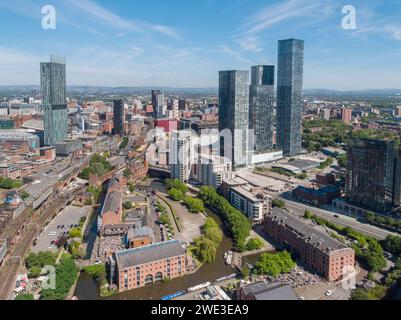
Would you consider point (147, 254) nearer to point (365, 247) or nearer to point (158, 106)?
point (365, 247)

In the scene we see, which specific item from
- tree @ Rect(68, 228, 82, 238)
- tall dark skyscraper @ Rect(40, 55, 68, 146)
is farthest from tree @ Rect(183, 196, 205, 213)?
tall dark skyscraper @ Rect(40, 55, 68, 146)

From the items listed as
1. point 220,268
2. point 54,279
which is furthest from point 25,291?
point 220,268

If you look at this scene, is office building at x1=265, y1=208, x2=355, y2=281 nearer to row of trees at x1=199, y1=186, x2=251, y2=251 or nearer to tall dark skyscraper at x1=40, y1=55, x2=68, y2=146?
row of trees at x1=199, y1=186, x2=251, y2=251

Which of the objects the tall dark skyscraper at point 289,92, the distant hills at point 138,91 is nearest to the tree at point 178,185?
the tall dark skyscraper at point 289,92
